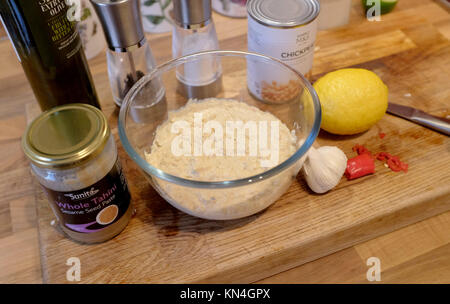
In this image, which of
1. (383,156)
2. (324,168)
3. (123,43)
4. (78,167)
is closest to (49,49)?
(123,43)

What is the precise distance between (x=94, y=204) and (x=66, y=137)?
0.12 meters

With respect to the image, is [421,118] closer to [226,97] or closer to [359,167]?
[359,167]

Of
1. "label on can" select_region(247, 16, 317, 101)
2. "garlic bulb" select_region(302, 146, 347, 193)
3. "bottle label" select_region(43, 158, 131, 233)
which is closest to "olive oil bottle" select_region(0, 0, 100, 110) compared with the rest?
"bottle label" select_region(43, 158, 131, 233)

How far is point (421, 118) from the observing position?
0.88m

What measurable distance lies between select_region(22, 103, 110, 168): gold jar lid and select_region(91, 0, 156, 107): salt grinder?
0.70 feet

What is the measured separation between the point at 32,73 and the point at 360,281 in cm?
71

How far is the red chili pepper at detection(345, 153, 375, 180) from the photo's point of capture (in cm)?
79

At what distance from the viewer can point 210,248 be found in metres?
0.73

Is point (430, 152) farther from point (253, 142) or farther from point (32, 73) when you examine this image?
point (32, 73)

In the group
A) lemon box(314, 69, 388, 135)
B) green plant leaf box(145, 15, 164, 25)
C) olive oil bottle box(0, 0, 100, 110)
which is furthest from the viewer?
green plant leaf box(145, 15, 164, 25)

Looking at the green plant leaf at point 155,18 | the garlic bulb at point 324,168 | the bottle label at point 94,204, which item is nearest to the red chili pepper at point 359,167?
the garlic bulb at point 324,168

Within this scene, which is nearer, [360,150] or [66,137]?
[66,137]

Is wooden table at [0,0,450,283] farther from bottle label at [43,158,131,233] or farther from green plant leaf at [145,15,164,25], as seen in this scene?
green plant leaf at [145,15,164,25]

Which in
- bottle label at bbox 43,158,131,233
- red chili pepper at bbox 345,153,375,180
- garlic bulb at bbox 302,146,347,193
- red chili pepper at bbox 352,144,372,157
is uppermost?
bottle label at bbox 43,158,131,233
